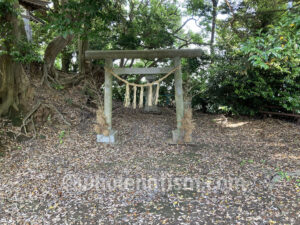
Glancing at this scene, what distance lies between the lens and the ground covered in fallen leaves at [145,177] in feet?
7.78

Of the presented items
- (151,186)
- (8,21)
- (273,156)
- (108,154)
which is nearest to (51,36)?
(8,21)

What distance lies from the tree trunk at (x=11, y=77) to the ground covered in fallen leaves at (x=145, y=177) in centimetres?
44

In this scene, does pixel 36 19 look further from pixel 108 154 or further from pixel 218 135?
pixel 218 135

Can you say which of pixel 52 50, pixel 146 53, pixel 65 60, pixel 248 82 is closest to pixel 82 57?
pixel 52 50

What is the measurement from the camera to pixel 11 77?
4477mm

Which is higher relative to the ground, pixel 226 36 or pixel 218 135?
pixel 226 36

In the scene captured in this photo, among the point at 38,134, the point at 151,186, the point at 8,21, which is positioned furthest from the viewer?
the point at 38,134

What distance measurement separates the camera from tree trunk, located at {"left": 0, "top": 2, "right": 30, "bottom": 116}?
430cm

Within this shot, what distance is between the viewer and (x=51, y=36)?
7652 mm

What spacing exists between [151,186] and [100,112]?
2.04 meters

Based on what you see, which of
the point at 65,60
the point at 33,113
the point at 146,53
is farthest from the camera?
the point at 65,60

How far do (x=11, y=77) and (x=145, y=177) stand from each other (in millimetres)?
3599

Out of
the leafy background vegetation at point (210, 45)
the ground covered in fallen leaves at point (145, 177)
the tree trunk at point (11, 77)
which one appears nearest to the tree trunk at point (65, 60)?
the leafy background vegetation at point (210, 45)

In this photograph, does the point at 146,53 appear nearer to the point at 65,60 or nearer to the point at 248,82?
the point at 248,82
